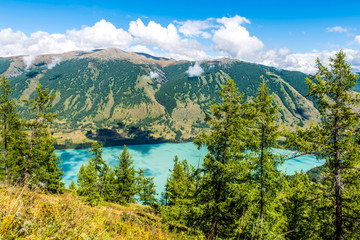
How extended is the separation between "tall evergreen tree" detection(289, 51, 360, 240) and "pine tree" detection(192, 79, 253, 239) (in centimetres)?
430

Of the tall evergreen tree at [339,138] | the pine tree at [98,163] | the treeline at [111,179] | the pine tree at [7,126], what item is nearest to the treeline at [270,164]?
the tall evergreen tree at [339,138]

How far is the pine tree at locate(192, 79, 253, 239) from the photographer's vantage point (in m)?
13.2

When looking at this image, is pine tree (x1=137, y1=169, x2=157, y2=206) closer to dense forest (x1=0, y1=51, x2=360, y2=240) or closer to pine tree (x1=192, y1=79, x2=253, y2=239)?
dense forest (x1=0, y1=51, x2=360, y2=240)

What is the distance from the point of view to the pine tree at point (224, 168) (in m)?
13.2

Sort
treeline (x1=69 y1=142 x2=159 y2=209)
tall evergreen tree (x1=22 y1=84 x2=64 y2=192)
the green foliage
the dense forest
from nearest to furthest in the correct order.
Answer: the dense forest < the green foliage < tall evergreen tree (x1=22 y1=84 x2=64 y2=192) < treeline (x1=69 y1=142 x2=159 y2=209)

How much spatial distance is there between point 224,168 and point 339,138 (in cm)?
687

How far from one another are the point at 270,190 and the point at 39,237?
13.6 m

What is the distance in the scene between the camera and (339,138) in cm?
1002

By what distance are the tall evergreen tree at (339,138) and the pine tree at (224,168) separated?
4.30m

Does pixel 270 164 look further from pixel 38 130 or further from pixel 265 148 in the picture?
pixel 38 130

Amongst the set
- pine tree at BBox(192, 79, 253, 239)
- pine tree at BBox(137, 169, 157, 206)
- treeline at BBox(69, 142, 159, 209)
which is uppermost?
pine tree at BBox(192, 79, 253, 239)

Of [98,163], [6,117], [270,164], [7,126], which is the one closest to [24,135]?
[7,126]

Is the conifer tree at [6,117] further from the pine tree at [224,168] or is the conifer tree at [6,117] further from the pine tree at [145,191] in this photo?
the pine tree at [145,191]

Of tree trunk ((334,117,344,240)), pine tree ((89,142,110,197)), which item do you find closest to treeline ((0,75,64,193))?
pine tree ((89,142,110,197))
